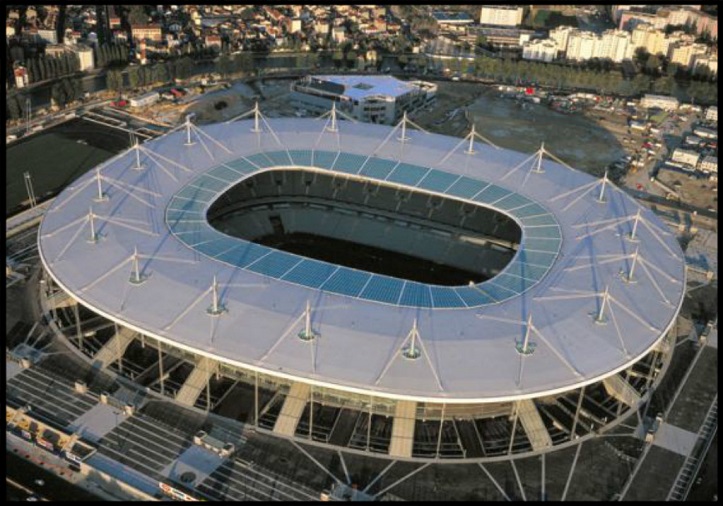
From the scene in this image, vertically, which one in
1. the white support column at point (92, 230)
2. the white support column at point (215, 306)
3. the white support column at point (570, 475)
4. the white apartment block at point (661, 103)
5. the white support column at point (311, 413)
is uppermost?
the white support column at point (92, 230)

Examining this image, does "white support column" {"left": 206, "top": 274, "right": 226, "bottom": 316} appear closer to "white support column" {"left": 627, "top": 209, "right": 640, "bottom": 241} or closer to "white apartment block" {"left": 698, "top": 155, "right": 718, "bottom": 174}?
"white support column" {"left": 627, "top": 209, "right": 640, "bottom": 241}

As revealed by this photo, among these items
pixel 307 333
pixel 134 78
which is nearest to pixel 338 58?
pixel 134 78

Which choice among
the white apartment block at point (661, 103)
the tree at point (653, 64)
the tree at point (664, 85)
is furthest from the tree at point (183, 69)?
the tree at point (653, 64)

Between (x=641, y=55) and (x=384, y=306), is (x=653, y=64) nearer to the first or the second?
(x=641, y=55)

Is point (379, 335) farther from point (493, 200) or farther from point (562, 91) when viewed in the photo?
point (562, 91)

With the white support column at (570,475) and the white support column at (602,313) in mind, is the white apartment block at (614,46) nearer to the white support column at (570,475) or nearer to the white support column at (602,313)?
the white support column at (602,313)

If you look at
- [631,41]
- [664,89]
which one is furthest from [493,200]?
[631,41]
